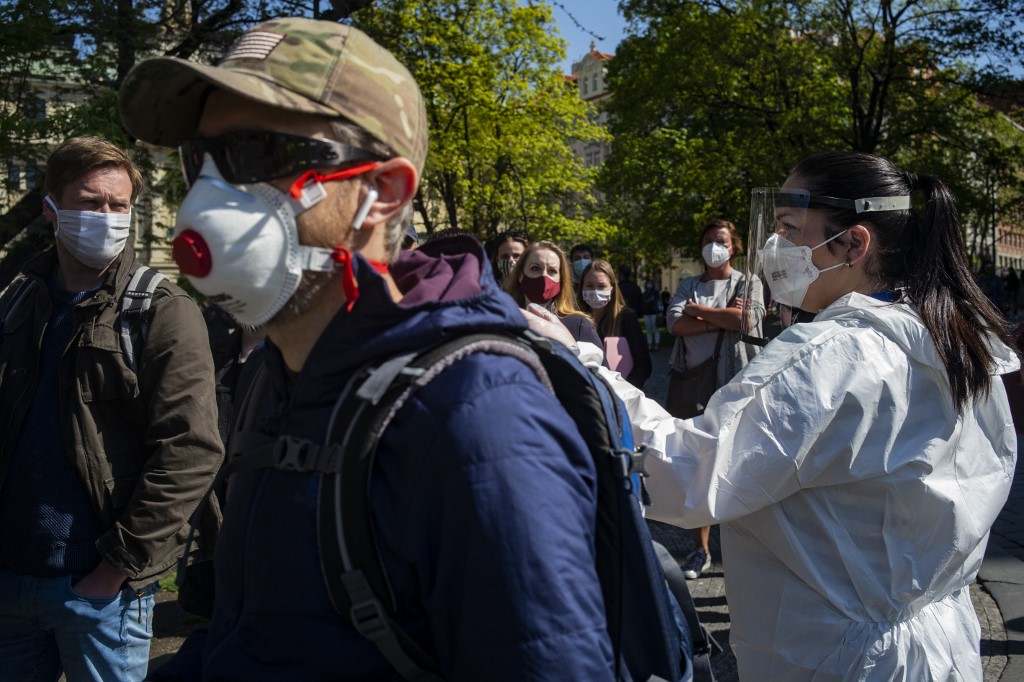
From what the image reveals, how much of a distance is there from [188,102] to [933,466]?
1.75 metres

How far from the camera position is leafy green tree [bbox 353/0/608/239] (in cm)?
2155

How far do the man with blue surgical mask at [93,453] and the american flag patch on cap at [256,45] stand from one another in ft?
5.20

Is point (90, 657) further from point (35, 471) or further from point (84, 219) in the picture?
point (84, 219)

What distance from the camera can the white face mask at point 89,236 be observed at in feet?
10.4

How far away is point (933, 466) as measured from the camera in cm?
231

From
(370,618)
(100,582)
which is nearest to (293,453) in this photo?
(370,618)

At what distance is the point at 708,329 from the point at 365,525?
18.6ft

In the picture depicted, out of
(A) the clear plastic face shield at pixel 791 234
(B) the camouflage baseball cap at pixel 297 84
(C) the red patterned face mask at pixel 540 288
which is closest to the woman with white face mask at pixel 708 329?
(C) the red patterned face mask at pixel 540 288

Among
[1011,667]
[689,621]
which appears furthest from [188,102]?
[1011,667]

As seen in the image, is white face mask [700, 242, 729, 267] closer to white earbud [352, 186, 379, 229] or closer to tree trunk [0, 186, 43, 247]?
tree trunk [0, 186, 43, 247]

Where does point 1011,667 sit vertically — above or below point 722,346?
below

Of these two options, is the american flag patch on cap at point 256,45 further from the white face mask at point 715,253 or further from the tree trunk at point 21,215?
the tree trunk at point 21,215

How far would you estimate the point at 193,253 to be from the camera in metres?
1.63

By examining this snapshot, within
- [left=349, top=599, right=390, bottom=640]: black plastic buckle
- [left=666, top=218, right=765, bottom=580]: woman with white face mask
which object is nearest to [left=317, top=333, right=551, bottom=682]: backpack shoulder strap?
[left=349, top=599, right=390, bottom=640]: black plastic buckle
